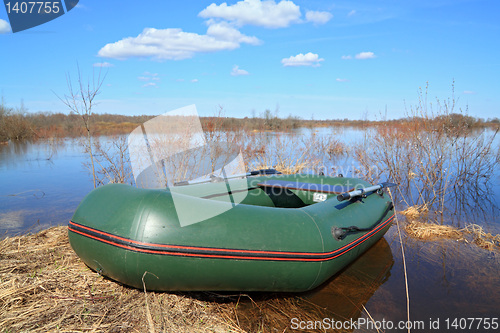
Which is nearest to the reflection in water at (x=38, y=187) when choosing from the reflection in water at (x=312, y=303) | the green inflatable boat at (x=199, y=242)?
the green inflatable boat at (x=199, y=242)

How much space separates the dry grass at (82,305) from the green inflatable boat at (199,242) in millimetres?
196

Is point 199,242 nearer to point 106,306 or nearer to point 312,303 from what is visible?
point 106,306

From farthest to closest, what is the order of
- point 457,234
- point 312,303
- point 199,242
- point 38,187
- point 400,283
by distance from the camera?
1. point 38,187
2. point 457,234
3. point 400,283
4. point 312,303
5. point 199,242

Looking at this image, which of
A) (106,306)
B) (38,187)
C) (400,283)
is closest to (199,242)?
(106,306)

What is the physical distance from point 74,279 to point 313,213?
214 centimetres

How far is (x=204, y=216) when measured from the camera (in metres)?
2.38

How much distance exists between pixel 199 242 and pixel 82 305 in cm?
100

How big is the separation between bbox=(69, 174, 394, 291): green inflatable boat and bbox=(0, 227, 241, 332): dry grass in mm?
196

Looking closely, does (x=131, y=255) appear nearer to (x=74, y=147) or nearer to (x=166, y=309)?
(x=166, y=309)

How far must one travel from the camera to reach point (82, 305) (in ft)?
7.68

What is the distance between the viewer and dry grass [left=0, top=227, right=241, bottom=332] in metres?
2.15

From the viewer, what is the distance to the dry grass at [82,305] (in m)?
2.15

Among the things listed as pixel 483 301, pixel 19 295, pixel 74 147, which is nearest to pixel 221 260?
pixel 19 295

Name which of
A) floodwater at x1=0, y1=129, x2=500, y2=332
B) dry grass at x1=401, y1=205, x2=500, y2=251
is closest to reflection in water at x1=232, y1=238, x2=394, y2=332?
floodwater at x1=0, y1=129, x2=500, y2=332
